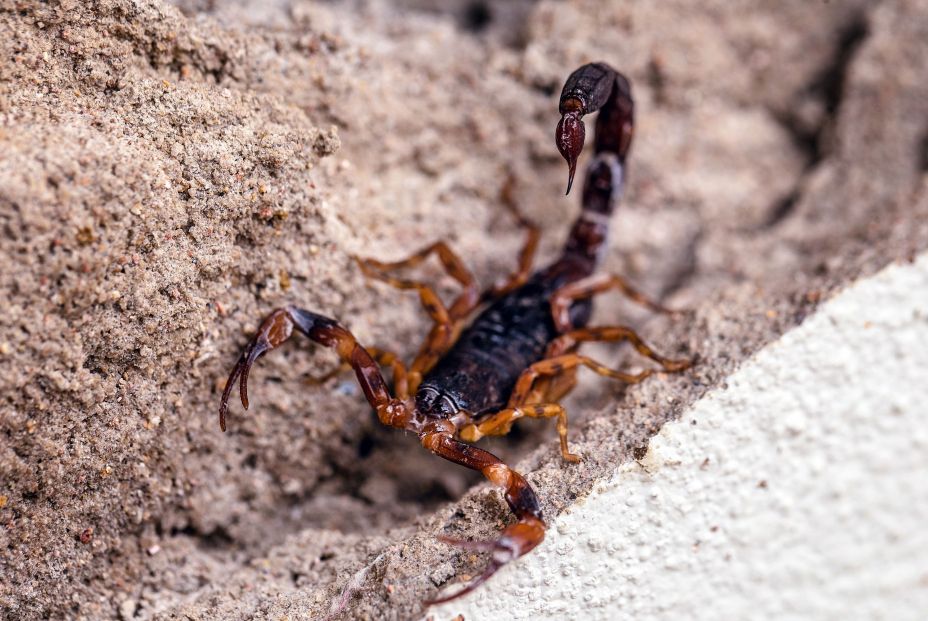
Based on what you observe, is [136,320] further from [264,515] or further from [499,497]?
[499,497]

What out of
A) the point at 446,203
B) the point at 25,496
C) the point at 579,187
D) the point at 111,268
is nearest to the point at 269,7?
the point at 446,203

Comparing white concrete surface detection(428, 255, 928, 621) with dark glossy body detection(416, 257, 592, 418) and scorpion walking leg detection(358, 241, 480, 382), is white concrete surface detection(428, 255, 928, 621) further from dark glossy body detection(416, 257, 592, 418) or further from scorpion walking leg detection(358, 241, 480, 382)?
scorpion walking leg detection(358, 241, 480, 382)

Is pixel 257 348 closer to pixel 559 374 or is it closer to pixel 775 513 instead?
pixel 559 374

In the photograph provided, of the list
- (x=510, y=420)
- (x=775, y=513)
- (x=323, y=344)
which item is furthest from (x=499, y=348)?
(x=775, y=513)

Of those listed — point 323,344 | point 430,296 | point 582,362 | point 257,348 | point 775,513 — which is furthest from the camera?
point 430,296

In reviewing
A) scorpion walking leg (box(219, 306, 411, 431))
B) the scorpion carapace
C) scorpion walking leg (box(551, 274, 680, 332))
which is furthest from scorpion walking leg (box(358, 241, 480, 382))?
scorpion walking leg (box(551, 274, 680, 332))

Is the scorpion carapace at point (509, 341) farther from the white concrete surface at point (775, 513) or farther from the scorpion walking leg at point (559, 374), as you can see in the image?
the white concrete surface at point (775, 513)
